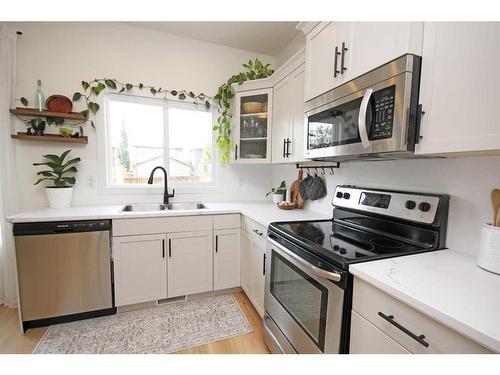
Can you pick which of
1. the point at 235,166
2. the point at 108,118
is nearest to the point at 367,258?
→ the point at 235,166

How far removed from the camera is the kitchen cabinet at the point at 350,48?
→ 99 centimetres

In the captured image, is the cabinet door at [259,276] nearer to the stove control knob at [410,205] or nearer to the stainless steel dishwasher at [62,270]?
the stove control knob at [410,205]

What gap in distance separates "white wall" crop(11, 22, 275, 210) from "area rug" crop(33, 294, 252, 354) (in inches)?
43.7

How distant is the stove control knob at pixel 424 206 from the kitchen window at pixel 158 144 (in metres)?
2.08

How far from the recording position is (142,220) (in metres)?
1.96

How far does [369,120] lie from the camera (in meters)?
1.10

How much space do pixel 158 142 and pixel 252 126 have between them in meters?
1.08

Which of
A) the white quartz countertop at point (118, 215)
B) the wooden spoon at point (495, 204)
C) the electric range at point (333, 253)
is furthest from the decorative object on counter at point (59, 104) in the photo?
the wooden spoon at point (495, 204)

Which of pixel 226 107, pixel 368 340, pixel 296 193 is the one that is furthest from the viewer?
pixel 226 107

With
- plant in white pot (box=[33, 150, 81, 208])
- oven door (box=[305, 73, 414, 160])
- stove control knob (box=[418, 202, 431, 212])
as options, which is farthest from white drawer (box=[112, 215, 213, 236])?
stove control knob (box=[418, 202, 431, 212])

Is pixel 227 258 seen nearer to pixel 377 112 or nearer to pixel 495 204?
pixel 377 112

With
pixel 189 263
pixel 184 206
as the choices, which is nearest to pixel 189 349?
pixel 189 263

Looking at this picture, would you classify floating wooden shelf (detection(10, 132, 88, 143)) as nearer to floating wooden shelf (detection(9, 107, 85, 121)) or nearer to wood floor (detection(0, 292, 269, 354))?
floating wooden shelf (detection(9, 107, 85, 121))
